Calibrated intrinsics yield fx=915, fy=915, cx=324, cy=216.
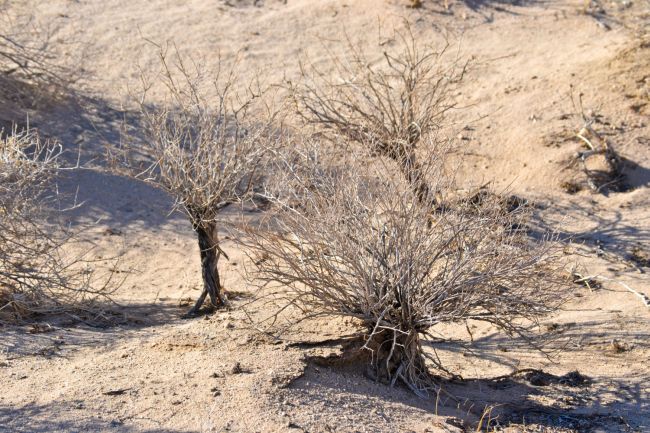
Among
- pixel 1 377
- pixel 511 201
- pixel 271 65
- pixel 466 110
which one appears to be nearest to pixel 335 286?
pixel 1 377

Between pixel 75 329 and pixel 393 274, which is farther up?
pixel 393 274

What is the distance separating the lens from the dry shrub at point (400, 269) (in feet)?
18.6

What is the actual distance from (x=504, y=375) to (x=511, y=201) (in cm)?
322

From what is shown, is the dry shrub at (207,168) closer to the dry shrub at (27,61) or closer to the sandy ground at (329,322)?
the sandy ground at (329,322)

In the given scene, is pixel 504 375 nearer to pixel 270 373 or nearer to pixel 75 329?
pixel 270 373

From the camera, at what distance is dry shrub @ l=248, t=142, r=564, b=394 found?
5660mm

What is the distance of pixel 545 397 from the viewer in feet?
20.4

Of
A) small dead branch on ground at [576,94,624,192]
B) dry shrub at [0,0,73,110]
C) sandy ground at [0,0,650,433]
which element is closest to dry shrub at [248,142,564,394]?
sandy ground at [0,0,650,433]

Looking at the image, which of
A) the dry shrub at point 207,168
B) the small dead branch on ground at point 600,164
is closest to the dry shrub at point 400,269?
the dry shrub at point 207,168

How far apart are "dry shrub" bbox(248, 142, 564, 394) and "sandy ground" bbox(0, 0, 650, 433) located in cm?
33

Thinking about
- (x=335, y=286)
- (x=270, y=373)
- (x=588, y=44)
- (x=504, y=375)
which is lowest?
(x=504, y=375)

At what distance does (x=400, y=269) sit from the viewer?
5586mm

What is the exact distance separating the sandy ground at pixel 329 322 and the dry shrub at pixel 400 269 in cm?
33

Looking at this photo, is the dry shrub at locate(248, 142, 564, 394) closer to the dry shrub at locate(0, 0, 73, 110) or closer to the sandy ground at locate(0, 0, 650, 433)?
the sandy ground at locate(0, 0, 650, 433)
